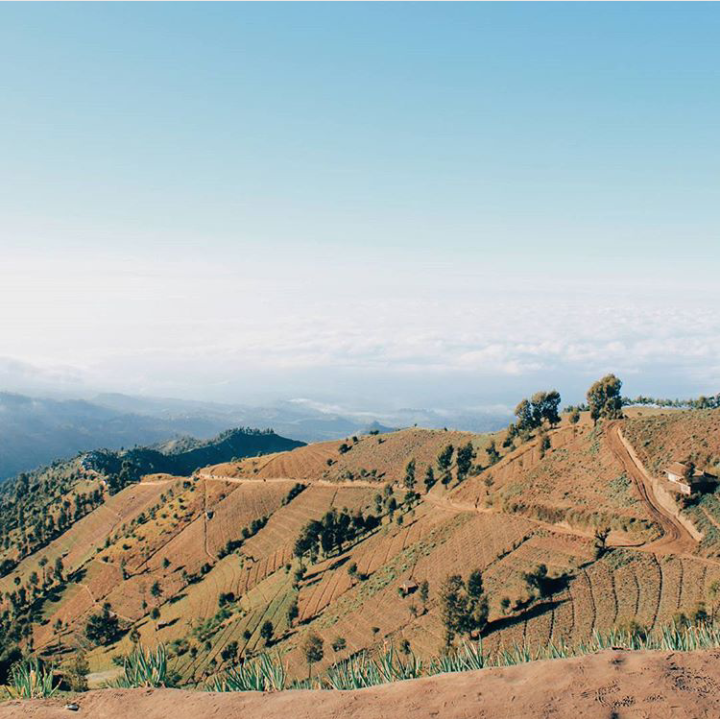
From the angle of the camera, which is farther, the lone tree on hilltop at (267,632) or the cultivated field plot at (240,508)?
the cultivated field plot at (240,508)

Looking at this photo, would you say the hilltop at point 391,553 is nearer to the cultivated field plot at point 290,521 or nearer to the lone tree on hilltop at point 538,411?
the cultivated field plot at point 290,521

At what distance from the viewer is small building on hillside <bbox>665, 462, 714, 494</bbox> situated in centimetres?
6333

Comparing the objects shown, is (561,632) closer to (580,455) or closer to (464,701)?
(464,701)

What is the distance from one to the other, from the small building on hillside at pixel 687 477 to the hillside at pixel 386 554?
176cm

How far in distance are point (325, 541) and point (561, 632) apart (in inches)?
2231

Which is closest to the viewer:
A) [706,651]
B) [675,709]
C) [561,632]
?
[675,709]

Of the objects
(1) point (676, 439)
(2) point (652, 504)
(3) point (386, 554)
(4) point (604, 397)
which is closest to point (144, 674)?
(2) point (652, 504)

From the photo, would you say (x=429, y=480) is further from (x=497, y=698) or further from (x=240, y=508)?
(x=497, y=698)

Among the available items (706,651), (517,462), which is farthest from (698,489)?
(706,651)

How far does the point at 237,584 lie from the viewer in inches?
3999

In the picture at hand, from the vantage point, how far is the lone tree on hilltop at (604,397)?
102125 millimetres

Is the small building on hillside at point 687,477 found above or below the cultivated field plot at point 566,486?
above

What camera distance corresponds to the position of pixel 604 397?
109 meters

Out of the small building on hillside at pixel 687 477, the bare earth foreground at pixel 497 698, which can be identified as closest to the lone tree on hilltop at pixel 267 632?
the bare earth foreground at pixel 497 698
